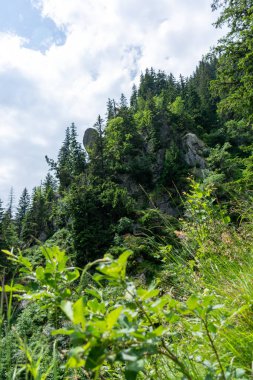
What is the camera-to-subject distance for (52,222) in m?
37.7

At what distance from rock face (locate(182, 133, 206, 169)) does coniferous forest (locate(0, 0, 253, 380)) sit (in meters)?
0.19

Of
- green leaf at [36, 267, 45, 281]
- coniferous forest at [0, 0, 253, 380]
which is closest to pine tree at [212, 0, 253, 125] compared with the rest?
coniferous forest at [0, 0, 253, 380]

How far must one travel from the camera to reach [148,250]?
54.6 ft

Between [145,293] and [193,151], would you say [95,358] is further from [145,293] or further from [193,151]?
[193,151]

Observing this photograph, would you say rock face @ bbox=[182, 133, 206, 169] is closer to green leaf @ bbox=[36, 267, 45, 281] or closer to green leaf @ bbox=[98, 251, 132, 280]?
green leaf @ bbox=[36, 267, 45, 281]

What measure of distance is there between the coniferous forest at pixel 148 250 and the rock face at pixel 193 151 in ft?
0.61

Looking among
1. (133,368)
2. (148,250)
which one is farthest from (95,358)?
(148,250)

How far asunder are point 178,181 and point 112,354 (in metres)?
34.5

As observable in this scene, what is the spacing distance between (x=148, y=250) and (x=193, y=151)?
24.3m

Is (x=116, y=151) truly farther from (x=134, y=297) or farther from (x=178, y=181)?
(x=134, y=297)

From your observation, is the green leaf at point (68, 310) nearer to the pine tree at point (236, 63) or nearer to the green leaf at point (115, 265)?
the green leaf at point (115, 265)

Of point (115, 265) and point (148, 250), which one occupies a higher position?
point (148, 250)

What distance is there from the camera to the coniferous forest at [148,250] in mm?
848

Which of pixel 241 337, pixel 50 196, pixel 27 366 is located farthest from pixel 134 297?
pixel 50 196
